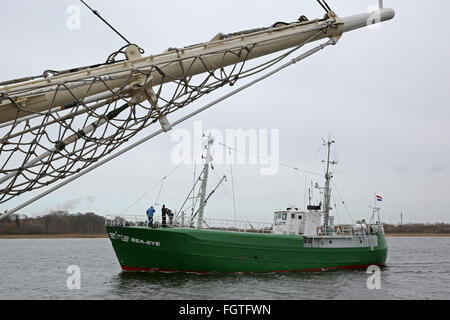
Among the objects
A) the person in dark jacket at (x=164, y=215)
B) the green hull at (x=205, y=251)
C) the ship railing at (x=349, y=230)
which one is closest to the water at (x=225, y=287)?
the green hull at (x=205, y=251)

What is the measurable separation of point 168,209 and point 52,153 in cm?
1792

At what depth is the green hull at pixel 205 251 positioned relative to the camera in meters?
24.5

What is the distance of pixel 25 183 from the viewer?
7.89 m

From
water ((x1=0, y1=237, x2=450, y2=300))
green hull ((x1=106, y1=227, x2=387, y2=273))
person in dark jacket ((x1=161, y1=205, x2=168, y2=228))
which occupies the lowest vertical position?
water ((x1=0, y1=237, x2=450, y2=300))

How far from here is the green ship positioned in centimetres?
2462

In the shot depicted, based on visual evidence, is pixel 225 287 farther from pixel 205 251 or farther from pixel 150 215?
pixel 150 215

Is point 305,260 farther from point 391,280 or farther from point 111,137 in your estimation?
point 111,137

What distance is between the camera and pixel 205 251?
24.8 meters

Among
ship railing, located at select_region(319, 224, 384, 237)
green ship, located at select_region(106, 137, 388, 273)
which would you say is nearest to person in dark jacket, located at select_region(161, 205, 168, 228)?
green ship, located at select_region(106, 137, 388, 273)

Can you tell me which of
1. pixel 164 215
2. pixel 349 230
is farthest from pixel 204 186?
pixel 349 230

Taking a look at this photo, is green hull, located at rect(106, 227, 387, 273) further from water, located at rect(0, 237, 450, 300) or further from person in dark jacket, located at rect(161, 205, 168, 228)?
person in dark jacket, located at rect(161, 205, 168, 228)
